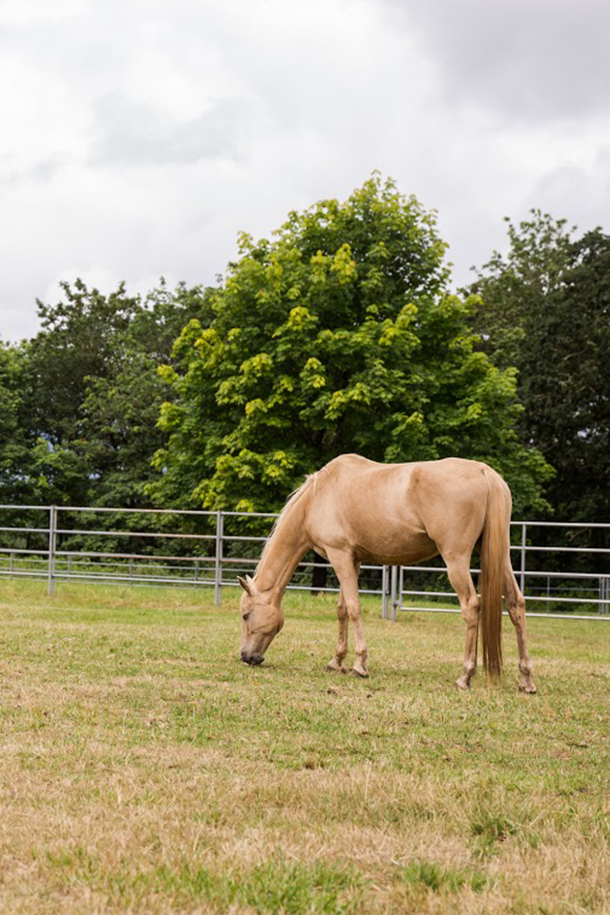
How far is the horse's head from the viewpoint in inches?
324

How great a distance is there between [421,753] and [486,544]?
2.88m

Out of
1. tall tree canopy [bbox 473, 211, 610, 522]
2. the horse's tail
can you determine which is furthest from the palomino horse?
tall tree canopy [bbox 473, 211, 610, 522]

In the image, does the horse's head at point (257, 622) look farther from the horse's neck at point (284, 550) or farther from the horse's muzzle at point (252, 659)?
the horse's neck at point (284, 550)

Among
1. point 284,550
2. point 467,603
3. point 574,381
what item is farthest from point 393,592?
point 574,381

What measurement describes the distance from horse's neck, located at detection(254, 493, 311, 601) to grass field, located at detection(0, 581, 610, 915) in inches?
32.3

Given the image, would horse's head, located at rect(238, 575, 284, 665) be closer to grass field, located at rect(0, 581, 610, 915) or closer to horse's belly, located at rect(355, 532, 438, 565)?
grass field, located at rect(0, 581, 610, 915)

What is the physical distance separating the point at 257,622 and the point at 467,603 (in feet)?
6.39

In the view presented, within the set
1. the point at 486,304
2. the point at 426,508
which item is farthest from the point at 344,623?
the point at 486,304

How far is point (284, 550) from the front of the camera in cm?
866

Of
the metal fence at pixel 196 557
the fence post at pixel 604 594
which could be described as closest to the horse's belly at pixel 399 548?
the metal fence at pixel 196 557

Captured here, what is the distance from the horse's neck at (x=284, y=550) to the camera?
8.59 m

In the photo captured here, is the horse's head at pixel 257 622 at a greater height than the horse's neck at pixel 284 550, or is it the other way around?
the horse's neck at pixel 284 550

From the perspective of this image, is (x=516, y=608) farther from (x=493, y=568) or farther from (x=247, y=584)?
(x=247, y=584)

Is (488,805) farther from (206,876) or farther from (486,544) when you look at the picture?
(486,544)
